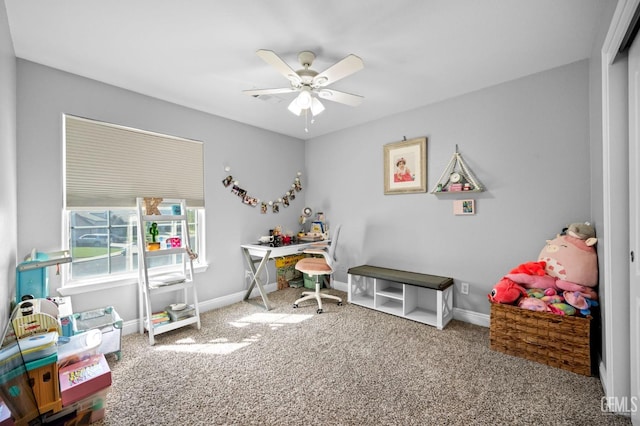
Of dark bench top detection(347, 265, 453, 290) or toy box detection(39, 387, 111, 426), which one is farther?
dark bench top detection(347, 265, 453, 290)

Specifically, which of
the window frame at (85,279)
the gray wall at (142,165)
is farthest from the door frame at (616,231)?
the window frame at (85,279)

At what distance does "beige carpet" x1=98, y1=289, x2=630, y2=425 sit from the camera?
5.20 ft

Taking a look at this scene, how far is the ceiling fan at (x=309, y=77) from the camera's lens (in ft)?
6.01

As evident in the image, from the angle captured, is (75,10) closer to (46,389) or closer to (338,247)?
(46,389)

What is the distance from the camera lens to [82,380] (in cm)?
156

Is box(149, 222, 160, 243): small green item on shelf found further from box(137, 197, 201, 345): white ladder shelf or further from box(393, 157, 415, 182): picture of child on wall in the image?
box(393, 157, 415, 182): picture of child on wall

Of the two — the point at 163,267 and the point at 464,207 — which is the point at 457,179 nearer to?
the point at 464,207

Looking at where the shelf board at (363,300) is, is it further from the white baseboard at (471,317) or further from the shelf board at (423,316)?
the white baseboard at (471,317)

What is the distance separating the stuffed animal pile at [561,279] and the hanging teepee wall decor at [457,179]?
0.80 meters

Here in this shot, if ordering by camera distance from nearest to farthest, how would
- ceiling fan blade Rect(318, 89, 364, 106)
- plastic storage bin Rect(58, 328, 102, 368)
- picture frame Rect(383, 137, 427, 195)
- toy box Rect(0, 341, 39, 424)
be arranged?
toy box Rect(0, 341, 39, 424) < plastic storage bin Rect(58, 328, 102, 368) < ceiling fan blade Rect(318, 89, 364, 106) < picture frame Rect(383, 137, 427, 195)

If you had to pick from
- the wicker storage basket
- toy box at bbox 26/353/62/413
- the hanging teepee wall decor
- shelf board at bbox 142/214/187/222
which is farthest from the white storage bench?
toy box at bbox 26/353/62/413

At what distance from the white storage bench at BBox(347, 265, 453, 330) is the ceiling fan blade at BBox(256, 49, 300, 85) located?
2.20 m

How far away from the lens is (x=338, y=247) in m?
4.07

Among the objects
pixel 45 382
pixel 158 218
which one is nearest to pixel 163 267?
pixel 158 218
